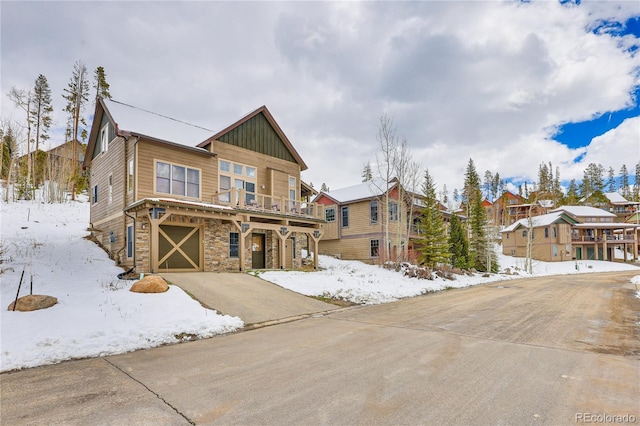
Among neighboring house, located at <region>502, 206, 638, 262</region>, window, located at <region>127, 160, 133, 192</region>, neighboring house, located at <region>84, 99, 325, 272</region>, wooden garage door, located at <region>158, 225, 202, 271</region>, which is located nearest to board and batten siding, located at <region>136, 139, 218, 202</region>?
neighboring house, located at <region>84, 99, 325, 272</region>

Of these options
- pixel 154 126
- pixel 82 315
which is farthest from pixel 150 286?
pixel 154 126

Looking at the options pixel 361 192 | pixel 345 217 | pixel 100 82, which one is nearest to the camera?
pixel 361 192

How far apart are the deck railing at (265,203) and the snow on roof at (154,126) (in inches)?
123

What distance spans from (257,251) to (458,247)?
17.5 metres

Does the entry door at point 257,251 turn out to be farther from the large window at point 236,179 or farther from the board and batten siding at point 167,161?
the board and batten siding at point 167,161

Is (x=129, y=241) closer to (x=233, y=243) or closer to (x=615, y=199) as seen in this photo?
(x=233, y=243)

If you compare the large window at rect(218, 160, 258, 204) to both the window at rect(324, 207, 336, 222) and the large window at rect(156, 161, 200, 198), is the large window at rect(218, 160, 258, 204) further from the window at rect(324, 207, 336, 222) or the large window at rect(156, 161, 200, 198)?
A: the window at rect(324, 207, 336, 222)

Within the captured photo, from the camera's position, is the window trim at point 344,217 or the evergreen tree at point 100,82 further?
the evergreen tree at point 100,82

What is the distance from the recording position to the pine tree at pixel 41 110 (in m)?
32.2

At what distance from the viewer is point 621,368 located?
16.5 feet

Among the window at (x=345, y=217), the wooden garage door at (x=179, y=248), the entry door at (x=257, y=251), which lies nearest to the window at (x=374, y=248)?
the window at (x=345, y=217)

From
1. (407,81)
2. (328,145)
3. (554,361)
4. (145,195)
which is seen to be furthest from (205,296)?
(328,145)

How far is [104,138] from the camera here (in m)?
18.6

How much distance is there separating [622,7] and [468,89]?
796 cm
